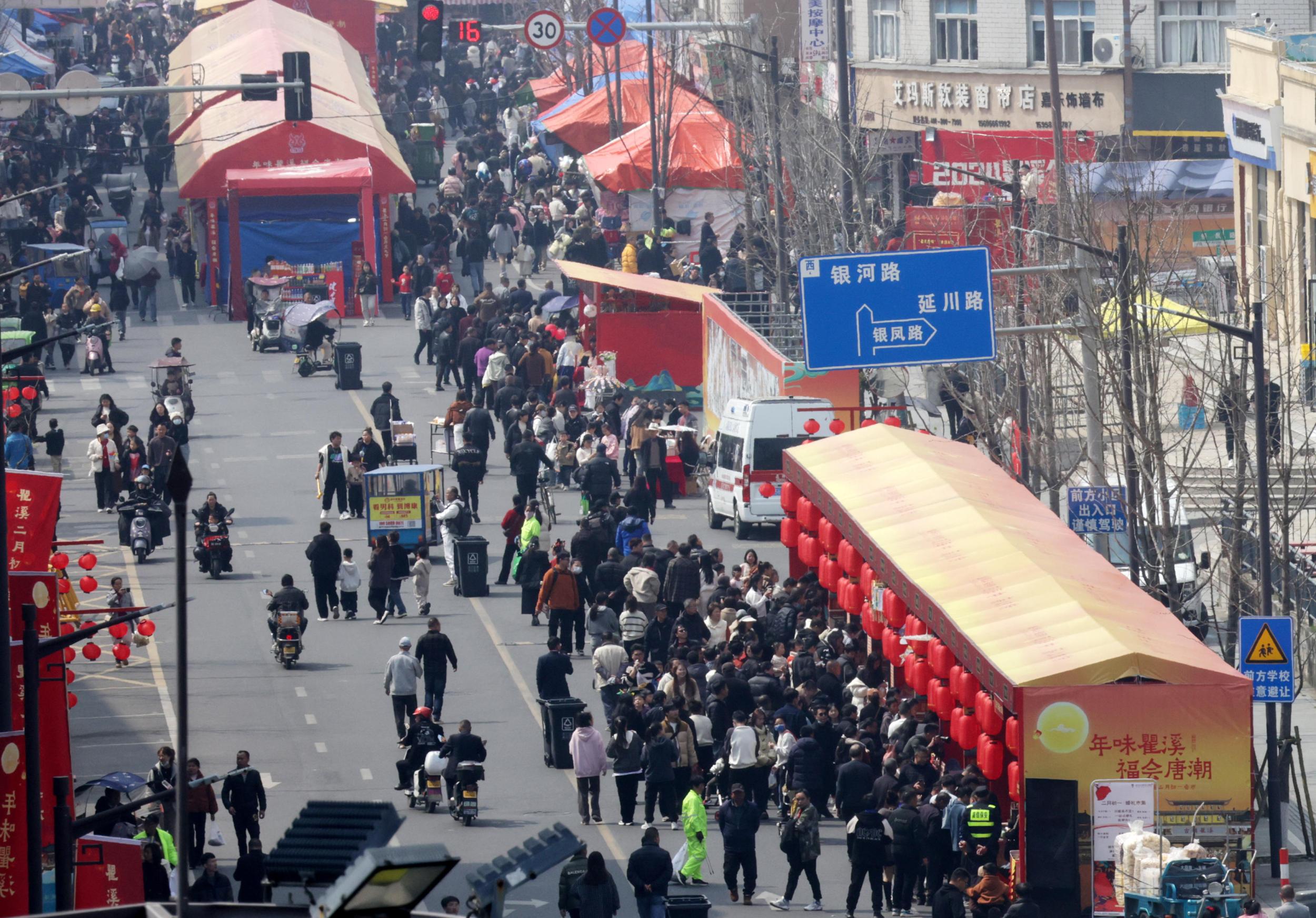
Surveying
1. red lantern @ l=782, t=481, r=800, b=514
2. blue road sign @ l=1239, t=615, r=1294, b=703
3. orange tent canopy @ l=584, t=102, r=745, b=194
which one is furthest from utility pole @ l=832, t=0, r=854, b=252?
blue road sign @ l=1239, t=615, r=1294, b=703

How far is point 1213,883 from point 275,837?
913 centimetres

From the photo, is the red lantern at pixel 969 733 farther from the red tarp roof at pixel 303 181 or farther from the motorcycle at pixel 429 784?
the red tarp roof at pixel 303 181

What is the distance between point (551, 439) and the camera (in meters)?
41.0

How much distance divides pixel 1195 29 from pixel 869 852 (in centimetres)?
3547

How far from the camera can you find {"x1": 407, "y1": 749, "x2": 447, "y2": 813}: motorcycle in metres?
25.5

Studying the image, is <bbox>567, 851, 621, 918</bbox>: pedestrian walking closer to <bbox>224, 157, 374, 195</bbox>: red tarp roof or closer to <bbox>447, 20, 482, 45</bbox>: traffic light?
<bbox>447, 20, 482, 45</bbox>: traffic light

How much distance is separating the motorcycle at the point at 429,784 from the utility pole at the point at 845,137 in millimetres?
17397

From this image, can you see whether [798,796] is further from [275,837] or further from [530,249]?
[530,249]

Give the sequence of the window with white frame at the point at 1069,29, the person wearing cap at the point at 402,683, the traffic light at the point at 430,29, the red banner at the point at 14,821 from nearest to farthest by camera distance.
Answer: the red banner at the point at 14,821 < the person wearing cap at the point at 402,683 < the traffic light at the point at 430,29 < the window with white frame at the point at 1069,29

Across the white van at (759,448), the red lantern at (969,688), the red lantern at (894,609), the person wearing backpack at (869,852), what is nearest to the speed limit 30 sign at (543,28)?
the white van at (759,448)

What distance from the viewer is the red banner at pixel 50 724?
2197cm

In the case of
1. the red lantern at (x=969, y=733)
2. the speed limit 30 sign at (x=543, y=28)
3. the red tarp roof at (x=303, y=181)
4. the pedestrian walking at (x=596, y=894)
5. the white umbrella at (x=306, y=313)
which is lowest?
the pedestrian walking at (x=596, y=894)

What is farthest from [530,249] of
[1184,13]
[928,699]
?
[928,699]

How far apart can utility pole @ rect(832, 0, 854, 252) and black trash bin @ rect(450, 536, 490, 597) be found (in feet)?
33.7
